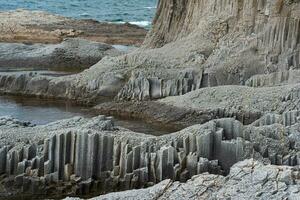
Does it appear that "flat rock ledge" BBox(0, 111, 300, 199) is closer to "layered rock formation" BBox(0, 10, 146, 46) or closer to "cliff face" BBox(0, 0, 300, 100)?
"cliff face" BBox(0, 0, 300, 100)

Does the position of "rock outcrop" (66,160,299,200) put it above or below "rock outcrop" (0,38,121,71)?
above

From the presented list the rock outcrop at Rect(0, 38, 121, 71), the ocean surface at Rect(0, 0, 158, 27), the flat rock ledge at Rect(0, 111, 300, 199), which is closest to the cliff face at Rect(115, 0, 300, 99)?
the rock outcrop at Rect(0, 38, 121, 71)

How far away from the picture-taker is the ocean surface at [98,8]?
2941 inches

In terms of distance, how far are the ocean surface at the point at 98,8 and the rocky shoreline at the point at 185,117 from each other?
38.6 metres

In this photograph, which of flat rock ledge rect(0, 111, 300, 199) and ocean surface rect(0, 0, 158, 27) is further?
ocean surface rect(0, 0, 158, 27)

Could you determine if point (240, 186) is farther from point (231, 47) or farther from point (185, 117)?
point (231, 47)

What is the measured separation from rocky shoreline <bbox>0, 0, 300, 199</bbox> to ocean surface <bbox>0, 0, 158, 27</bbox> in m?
38.6

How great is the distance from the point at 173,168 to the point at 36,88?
50.8 feet

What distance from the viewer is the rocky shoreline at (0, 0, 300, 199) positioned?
16578 millimetres

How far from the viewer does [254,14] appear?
29125mm

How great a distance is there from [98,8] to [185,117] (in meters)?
66.3

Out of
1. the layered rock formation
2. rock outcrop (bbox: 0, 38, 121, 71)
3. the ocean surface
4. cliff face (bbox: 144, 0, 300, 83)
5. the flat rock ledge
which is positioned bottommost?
the ocean surface

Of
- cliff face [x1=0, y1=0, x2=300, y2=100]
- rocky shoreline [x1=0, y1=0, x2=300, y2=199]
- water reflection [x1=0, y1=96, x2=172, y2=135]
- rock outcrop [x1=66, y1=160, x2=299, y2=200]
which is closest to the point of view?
rock outcrop [x1=66, y1=160, x2=299, y2=200]

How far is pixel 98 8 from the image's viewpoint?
89750 millimetres
